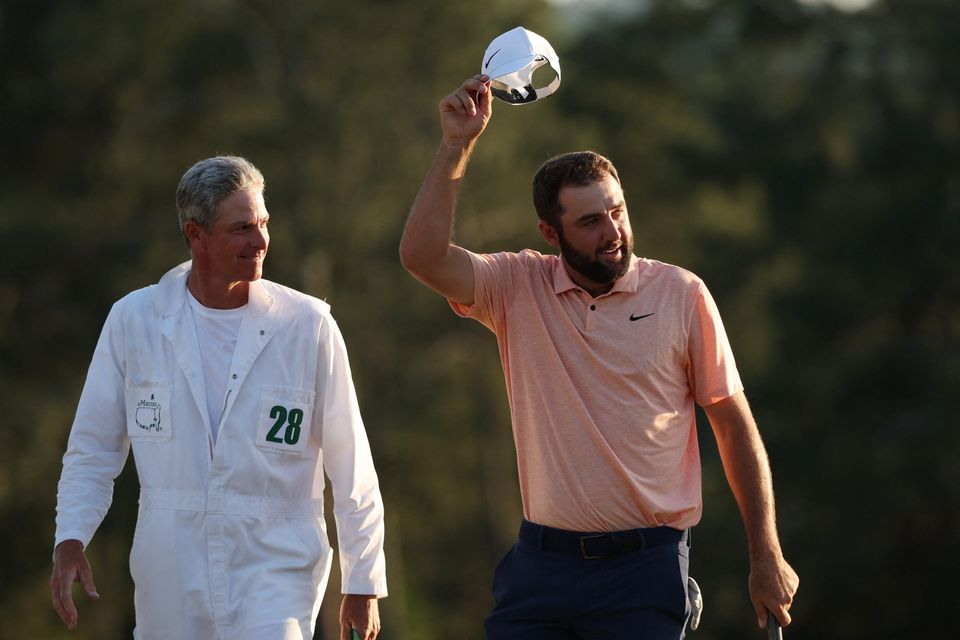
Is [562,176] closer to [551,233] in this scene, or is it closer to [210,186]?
[551,233]

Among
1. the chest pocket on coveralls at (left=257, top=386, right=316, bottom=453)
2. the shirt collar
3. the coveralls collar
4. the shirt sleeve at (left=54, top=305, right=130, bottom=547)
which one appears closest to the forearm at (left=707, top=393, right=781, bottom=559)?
the shirt collar

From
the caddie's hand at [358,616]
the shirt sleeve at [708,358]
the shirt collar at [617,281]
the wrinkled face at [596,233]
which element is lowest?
the caddie's hand at [358,616]

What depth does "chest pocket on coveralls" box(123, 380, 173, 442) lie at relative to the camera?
5164 mm

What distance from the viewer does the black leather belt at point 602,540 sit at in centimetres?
509

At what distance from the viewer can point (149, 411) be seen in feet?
17.1

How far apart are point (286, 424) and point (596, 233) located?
1140 mm

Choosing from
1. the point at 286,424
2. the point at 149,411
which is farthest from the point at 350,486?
the point at 149,411

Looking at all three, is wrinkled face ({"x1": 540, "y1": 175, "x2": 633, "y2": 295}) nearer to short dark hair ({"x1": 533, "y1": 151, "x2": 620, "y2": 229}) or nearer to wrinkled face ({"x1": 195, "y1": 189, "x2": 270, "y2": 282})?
short dark hair ({"x1": 533, "y1": 151, "x2": 620, "y2": 229})

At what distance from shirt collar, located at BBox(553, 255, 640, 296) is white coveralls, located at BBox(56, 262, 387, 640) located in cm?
74

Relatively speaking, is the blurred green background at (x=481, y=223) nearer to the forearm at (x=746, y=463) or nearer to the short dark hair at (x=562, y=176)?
the forearm at (x=746, y=463)

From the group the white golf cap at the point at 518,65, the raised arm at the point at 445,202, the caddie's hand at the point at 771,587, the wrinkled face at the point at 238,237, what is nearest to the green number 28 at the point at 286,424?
the wrinkled face at the point at 238,237

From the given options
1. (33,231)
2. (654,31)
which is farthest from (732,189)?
(33,231)

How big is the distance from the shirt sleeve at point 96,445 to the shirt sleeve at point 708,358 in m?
1.81

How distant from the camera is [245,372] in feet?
17.1
